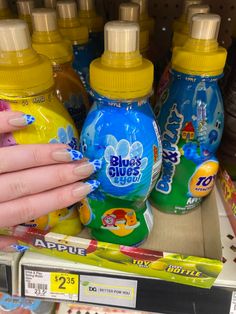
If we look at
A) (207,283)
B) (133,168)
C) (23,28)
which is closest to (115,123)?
(133,168)

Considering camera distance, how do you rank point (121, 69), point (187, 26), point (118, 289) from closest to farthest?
1. point (121, 69)
2. point (118, 289)
3. point (187, 26)

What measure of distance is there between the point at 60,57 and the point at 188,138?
0.88 feet

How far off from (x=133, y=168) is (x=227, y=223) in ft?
0.86

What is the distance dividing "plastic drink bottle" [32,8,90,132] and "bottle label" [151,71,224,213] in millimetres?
157

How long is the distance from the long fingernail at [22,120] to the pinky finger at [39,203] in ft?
0.36

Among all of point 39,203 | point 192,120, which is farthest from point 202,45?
point 39,203

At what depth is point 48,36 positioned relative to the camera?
63 cm

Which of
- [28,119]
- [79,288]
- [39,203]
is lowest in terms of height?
[79,288]

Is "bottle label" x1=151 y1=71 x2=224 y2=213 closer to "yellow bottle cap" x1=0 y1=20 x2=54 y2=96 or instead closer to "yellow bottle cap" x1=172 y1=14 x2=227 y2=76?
"yellow bottle cap" x1=172 y1=14 x2=227 y2=76

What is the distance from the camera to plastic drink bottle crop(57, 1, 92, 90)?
71 cm

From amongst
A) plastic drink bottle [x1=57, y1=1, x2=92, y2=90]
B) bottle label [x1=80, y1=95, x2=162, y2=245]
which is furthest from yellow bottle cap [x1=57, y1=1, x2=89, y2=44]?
bottle label [x1=80, y1=95, x2=162, y2=245]

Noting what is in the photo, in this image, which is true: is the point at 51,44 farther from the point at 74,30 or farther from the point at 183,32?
the point at 183,32

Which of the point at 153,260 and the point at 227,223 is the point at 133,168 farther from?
the point at 227,223

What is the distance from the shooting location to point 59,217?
2.18 ft
